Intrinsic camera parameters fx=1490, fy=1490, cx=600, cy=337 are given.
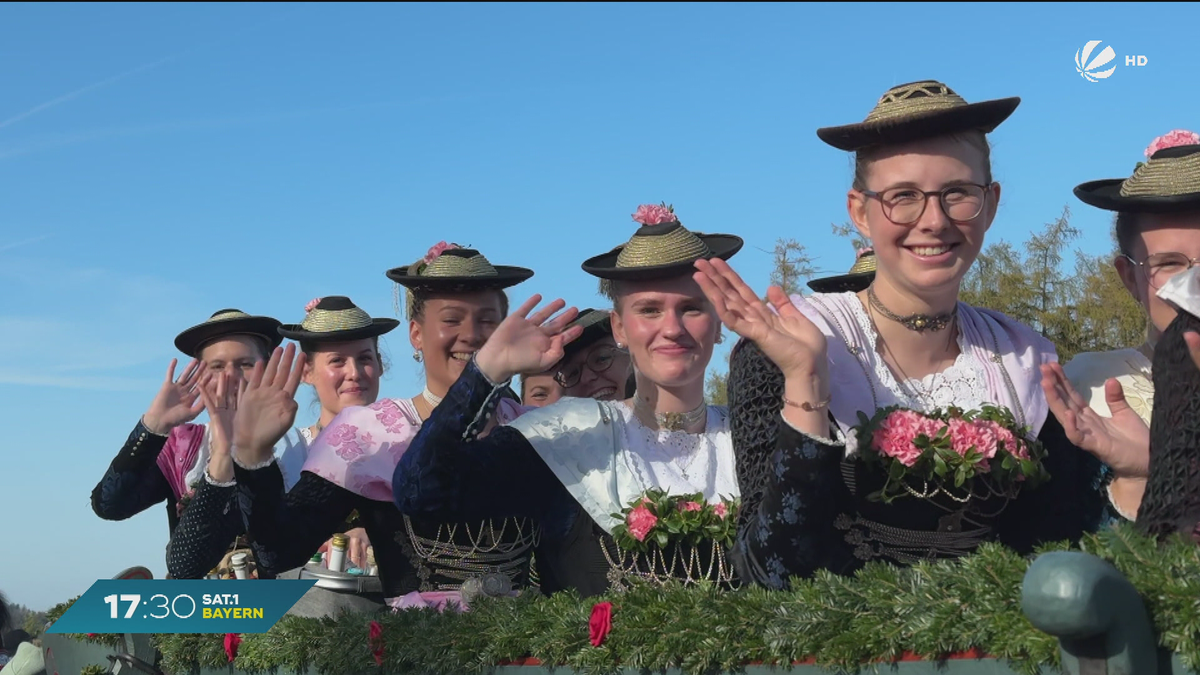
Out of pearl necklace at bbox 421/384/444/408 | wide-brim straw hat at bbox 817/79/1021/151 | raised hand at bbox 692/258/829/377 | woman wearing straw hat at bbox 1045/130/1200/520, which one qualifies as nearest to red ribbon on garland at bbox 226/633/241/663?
pearl necklace at bbox 421/384/444/408

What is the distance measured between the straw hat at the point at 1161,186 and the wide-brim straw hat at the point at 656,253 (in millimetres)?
1356

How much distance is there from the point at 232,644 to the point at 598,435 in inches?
64.6

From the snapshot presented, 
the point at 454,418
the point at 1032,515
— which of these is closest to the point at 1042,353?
the point at 1032,515

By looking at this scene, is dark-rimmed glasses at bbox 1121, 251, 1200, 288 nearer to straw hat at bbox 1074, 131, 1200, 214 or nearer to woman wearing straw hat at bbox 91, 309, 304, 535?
straw hat at bbox 1074, 131, 1200, 214

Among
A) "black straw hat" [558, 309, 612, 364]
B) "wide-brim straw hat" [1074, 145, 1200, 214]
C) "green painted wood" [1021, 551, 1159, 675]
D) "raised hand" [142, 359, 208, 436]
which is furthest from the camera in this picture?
"raised hand" [142, 359, 208, 436]

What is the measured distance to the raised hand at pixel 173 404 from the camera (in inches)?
290

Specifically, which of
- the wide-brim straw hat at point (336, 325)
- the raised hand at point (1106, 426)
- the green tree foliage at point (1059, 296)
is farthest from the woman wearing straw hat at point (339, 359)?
the green tree foliage at point (1059, 296)

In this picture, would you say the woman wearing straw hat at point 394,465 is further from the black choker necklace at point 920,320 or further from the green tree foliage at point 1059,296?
the green tree foliage at point 1059,296

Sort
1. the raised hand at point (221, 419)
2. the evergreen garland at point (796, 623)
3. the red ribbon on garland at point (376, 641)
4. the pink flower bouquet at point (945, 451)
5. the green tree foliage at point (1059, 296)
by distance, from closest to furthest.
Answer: the evergreen garland at point (796, 623), the pink flower bouquet at point (945, 451), the red ribbon on garland at point (376, 641), the raised hand at point (221, 419), the green tree foliage at point (1059, 296)

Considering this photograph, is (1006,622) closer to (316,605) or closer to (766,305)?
(766,305)

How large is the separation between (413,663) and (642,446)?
4.07 feet

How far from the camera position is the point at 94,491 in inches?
317

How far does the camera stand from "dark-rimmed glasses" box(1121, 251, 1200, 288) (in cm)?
472

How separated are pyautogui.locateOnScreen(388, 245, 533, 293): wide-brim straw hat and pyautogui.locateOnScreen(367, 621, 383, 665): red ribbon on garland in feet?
6.08
